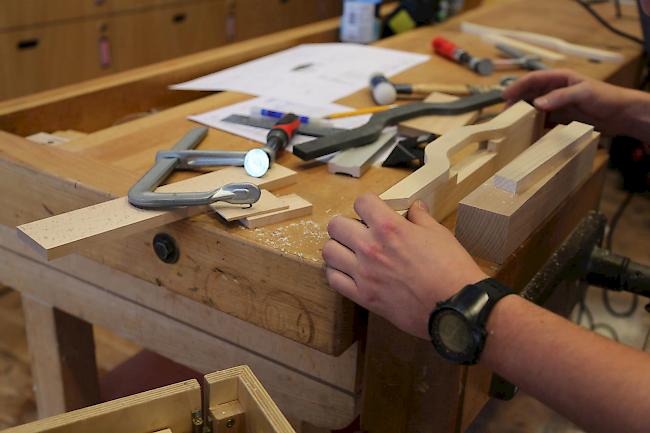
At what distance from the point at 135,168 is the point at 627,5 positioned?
5.25 ft

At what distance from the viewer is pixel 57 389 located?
1.06 meters

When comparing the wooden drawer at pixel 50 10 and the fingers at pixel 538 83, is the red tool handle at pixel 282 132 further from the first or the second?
the wooden drawer at pixel 50 10

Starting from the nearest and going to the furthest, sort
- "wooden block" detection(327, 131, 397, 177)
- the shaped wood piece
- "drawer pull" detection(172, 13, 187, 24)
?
1. the shaped wood piece
2. "wooden block" detection(327, 131, 397, 177)
3. "drawer pull" detection(172, 13, 187, 24)

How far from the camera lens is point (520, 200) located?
26.8 inches

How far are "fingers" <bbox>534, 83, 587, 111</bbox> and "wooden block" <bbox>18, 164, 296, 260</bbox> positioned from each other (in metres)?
0.43

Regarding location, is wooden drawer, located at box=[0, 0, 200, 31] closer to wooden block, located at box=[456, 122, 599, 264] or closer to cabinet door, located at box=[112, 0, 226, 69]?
cabinet door, located at box=[112, 0, 226, 69]

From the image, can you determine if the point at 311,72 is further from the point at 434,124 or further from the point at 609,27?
the point at 609,27

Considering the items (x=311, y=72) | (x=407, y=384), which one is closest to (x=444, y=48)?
(x=311, y=72)

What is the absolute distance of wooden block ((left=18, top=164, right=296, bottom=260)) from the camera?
1.91 feet

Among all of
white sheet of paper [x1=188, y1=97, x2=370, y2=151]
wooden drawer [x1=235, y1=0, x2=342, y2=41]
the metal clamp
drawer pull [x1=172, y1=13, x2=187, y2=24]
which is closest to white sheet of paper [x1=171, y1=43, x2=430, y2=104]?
white sheet of paper [x1=188, y1=97, x2=370, y2=151]

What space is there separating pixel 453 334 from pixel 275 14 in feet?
10.2

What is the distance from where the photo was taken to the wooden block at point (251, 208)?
665 mm

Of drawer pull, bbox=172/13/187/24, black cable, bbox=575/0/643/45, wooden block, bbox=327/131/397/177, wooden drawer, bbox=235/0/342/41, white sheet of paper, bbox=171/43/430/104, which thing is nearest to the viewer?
wooden block, bbox=327/131/397/177

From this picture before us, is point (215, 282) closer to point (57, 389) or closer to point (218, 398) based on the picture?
point (218, 398)
